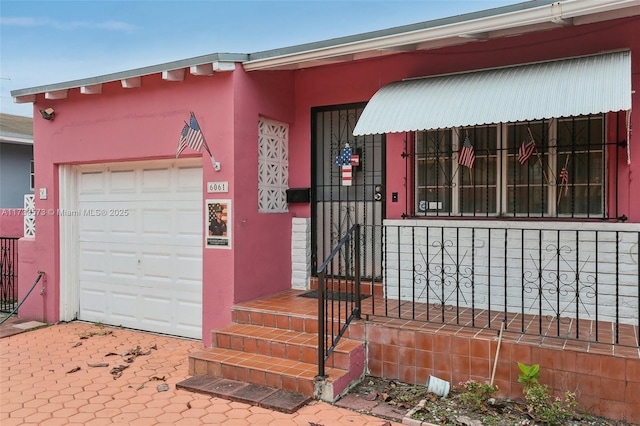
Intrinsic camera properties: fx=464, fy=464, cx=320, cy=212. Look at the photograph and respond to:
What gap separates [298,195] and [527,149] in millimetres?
3241

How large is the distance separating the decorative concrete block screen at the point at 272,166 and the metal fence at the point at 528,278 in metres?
1.78

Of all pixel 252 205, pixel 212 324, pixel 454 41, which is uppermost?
pixel 454 41

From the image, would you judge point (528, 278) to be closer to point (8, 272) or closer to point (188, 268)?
point (188, 268)

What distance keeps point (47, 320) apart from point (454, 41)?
25.0ft

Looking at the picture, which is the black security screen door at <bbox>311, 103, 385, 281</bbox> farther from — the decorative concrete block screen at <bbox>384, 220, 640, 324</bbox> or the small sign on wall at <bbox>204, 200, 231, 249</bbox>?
the small sign on wall at <bbox>204, 200, 231, 249</bbox>

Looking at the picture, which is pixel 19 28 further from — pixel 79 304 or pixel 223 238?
pixel 223 238

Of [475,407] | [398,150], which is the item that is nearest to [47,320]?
[398,150]

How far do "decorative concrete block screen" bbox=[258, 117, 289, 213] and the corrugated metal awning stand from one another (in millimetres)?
1777

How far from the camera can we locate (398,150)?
6418 millimetres

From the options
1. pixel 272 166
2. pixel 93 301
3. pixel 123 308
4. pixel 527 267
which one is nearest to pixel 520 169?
pixel 527 267

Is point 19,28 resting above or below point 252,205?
above

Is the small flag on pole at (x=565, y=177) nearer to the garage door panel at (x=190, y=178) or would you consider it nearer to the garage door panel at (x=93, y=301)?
the garage door panel at (x=190, y=178)

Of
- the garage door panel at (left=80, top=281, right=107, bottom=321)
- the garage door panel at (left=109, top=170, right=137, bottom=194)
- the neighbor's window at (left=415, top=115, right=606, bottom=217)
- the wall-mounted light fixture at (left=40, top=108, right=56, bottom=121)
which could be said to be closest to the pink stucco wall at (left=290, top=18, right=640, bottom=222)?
the neighbor's window at (left=415, top=115, right=606, bottom=217)

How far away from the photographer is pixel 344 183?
6.79 m
